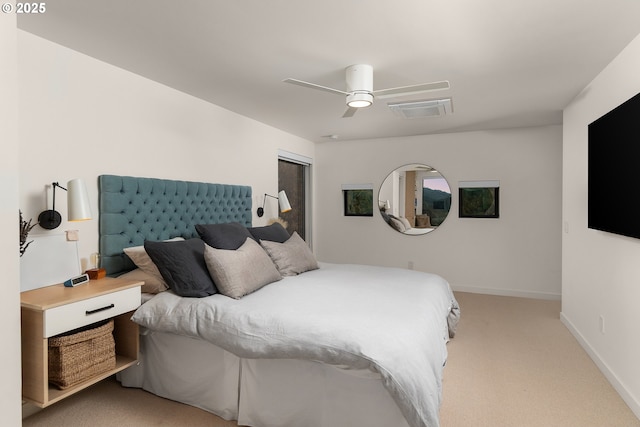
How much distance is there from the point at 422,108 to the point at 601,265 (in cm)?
210

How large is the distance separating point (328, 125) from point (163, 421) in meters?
3.71

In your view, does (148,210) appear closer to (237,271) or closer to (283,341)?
(237,271)

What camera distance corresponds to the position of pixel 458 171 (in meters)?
5.39

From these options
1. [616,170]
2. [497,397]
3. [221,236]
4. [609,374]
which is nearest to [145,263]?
[221,236]

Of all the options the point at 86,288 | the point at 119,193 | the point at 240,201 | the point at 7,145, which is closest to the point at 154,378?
the point at 86,288

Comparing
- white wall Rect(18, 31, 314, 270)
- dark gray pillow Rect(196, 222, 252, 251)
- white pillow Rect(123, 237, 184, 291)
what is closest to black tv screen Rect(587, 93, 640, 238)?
dark gray pillow Rect(196, 222, 252, 251)

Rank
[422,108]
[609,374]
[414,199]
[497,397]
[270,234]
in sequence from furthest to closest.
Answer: [414,199] < [422,108] < [270,234] < [609,374] < [497,397]

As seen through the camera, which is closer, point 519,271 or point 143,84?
point 143,84

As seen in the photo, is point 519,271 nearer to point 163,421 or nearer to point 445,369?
point 445,369

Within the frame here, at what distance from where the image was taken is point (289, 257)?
340 cm

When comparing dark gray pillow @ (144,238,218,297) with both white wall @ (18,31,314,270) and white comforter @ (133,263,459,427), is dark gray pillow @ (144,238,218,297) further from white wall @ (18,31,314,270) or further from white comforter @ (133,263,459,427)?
white wall @ (18,31,314,270)

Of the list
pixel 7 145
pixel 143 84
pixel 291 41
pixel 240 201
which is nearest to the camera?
pixel 7 145

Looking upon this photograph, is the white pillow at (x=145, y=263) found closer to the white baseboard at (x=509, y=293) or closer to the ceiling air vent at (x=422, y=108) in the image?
the ceiling air vent at (x=422, y=108)

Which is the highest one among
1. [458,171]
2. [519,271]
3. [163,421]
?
[458,171]
